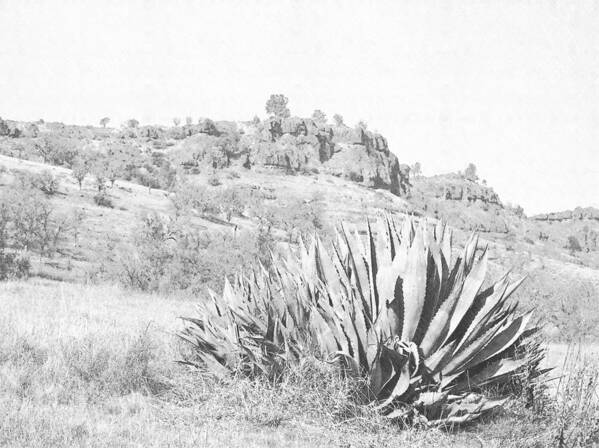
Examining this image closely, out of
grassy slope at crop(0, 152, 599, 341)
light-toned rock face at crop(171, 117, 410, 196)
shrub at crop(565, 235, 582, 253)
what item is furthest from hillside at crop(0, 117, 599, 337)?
shrub at crop(565, 235, 582, 253)

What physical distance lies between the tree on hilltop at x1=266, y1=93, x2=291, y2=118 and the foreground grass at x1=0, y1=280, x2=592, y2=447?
137593mm

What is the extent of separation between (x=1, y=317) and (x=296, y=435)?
478cm

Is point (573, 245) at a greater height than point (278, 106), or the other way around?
point (278, 106)

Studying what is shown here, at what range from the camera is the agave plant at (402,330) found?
357 cm

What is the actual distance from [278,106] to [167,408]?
14092 cm

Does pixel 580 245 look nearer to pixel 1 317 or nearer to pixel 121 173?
pixel 121 173

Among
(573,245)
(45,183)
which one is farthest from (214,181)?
(573,245)

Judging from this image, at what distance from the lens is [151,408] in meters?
3.94

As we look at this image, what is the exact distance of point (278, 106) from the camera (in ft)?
460

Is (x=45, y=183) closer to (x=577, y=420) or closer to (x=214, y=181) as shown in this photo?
(x=214, y=181)

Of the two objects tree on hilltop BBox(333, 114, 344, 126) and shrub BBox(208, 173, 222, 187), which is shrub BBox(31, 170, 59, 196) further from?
tree on hilltop BBox(333, 114, 344, 126)

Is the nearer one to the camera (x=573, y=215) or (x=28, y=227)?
(x=28, y=227)

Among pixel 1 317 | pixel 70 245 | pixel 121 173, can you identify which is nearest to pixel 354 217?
pixel 121 173

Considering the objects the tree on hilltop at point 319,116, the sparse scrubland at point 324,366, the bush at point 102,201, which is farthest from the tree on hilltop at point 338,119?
the sparse scrubland at point 324,366
